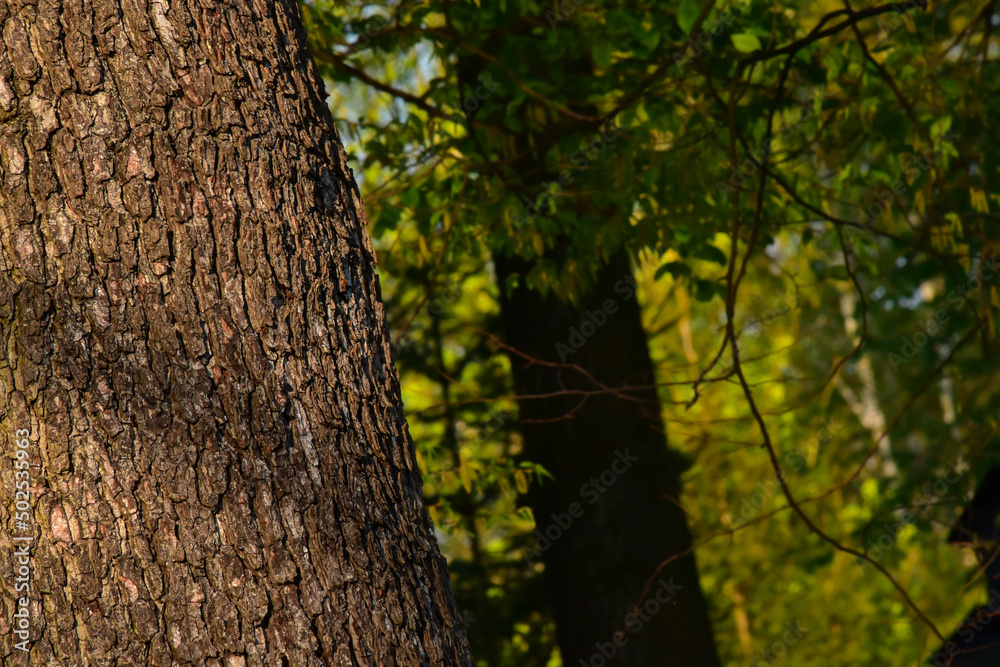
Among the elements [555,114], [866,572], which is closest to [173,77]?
[555,114]

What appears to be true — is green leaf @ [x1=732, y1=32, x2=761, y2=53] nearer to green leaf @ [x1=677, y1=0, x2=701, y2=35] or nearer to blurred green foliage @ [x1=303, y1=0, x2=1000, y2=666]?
blurred green foliage @ [x1=303, y1=0, x2=1000, y2=666]

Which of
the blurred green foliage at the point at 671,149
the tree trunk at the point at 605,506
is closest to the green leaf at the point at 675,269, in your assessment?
the blurred green foliage at the point at 671,149

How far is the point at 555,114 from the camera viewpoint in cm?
336

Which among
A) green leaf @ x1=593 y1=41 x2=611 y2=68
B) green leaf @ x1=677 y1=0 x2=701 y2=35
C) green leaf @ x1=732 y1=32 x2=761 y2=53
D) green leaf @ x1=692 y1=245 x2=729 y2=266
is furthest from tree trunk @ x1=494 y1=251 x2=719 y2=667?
green leaf @ x1=677 y1=0 x2=701 y2=35

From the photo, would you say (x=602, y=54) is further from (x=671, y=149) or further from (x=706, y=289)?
(x=706, y=289)

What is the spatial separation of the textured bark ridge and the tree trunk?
273 cm

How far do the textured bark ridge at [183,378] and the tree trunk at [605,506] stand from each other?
273cm

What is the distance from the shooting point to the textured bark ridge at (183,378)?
130cm

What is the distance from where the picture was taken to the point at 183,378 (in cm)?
135

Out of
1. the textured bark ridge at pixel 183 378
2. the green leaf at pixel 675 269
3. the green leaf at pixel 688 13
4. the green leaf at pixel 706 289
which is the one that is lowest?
the textured bark ridge at pixel 183 378

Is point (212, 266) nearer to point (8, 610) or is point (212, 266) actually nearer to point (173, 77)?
point (173, 77)

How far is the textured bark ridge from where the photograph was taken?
1.30 metres

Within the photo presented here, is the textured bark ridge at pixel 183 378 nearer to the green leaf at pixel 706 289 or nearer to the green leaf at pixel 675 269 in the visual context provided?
the green leaf at pixel 675 269

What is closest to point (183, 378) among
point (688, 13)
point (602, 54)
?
point (688, 13)
